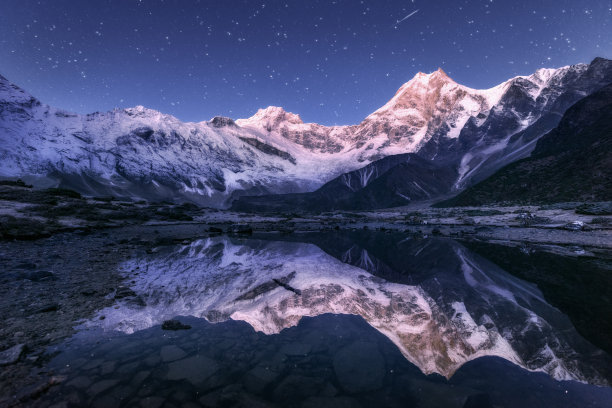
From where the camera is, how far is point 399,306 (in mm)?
9664

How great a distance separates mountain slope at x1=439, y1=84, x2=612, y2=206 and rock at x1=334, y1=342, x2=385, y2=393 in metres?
55.0

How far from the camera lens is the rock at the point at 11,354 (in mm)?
5288

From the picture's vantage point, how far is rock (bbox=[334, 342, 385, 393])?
5.05 meters

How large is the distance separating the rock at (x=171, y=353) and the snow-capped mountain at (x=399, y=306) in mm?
1582

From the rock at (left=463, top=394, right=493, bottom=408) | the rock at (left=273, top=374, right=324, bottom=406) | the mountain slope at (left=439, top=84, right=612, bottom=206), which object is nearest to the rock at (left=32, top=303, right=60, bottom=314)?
the rock at (left=273, top=374, right=324, bottom=406)

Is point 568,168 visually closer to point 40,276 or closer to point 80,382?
point 80,382

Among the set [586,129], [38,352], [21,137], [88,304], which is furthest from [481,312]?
[21,137]

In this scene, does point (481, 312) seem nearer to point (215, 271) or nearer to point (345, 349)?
point (345, 349)

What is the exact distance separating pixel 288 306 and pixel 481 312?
251 inches

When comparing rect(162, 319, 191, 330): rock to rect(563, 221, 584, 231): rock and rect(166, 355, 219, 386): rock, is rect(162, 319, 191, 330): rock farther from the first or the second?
rect(563, 221, 584, 231): rock

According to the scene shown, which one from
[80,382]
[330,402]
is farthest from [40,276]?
[330,402]

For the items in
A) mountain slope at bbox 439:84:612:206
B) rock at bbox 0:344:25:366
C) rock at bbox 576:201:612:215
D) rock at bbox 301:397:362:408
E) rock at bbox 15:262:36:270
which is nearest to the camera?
rock at bbox 301:397:362:408

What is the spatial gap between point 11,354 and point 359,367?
6970 mm

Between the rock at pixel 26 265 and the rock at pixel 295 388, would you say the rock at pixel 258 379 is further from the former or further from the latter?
the rock at pixel 26 265
